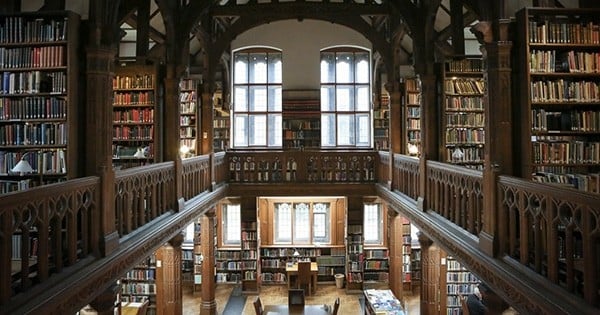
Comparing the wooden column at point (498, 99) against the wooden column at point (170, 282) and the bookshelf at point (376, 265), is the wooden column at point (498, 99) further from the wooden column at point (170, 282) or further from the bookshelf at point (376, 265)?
the bookshelf at point (376, 265)

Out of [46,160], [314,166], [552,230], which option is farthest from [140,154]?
[552,230]

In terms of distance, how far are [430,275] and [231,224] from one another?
6808 millimetres

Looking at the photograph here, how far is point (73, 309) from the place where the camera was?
3666mm

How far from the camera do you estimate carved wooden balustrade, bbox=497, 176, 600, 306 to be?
3010 mm

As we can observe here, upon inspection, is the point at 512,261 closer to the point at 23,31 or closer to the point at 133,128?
the point at 23,31

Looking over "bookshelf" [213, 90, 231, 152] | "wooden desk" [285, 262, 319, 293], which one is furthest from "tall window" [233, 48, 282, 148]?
"wooden desk" [285, 262, 319, 293]

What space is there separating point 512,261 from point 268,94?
11042 millimetres

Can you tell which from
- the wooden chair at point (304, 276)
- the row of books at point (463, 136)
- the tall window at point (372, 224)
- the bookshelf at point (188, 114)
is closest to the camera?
the row of books at point (463, 136)

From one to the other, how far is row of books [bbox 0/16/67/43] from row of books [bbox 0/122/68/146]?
89 centimetres

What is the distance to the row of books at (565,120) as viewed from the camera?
201 inches

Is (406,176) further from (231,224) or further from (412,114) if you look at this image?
(231,224)

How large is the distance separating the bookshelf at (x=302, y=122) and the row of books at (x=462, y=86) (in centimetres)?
585

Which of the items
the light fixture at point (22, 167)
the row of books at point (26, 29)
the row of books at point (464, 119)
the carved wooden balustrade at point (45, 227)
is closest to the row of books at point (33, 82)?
the row of books at point (26, 29)

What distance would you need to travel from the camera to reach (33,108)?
18.0ft
